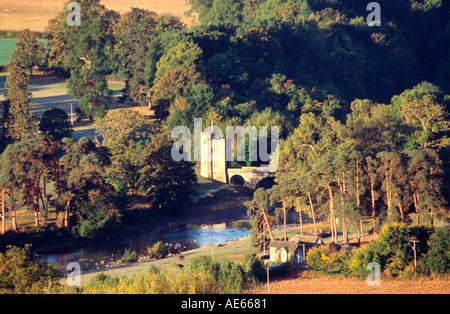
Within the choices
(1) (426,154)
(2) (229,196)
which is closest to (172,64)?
(2) (229,196)

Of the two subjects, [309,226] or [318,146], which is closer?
[309,226]

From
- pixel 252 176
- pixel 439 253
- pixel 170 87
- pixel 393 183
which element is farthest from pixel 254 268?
pixel 170 87

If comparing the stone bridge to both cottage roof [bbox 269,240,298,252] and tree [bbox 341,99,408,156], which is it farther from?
cottage roof [bbox 269,240,298,252]

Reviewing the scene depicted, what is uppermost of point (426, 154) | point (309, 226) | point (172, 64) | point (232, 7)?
point (232, 7)

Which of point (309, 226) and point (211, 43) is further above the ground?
point (211, 43)

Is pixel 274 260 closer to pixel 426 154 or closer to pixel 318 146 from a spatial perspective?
pixel 426 154

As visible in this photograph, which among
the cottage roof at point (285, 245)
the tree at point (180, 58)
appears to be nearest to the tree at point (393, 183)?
the cottage roof at point (285, 245)
